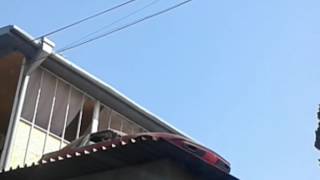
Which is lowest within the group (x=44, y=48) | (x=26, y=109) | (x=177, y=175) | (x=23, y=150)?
(x=177, y=175)

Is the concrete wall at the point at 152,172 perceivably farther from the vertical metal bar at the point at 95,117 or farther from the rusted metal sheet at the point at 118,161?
the vertical metal bar at the point at 95,117

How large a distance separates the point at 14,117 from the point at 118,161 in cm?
741

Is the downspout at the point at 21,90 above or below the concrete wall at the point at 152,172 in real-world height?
above

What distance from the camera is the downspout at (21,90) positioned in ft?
49.7

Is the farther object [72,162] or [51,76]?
[51,76]

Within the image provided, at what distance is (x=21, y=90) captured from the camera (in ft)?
52.1

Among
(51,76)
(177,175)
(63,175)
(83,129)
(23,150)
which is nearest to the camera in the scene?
(177,175)

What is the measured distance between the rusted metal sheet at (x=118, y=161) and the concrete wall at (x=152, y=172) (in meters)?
0.06

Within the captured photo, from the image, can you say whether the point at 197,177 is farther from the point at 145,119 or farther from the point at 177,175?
the point at 145,119

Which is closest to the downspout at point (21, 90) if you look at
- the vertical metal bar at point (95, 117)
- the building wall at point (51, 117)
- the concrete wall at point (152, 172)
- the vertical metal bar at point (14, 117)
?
the vertical metal bar at point (14, 117)

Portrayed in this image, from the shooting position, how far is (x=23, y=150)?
1565 cm

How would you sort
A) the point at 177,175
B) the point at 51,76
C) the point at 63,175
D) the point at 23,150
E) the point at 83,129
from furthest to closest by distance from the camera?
1. the point at 83,129
2. the point at 51,76
3. the point at 23,150
4. the point at 63,175
5. the point at 177,175

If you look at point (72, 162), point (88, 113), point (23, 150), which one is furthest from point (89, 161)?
point (88, 113)

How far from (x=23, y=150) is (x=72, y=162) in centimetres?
717
